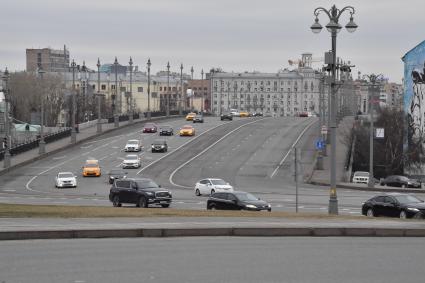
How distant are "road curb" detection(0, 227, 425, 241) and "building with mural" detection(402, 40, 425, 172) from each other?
224 feet

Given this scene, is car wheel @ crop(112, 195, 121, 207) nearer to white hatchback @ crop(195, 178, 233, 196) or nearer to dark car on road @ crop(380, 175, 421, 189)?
white hatchback @ crop(195, 178, 233, 196)

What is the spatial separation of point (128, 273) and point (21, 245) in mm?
4787

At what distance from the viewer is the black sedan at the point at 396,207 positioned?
31.1m

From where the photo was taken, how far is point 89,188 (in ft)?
191

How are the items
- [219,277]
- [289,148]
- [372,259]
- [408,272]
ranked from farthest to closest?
[289,148], [372,259], [408,272], [219,277]

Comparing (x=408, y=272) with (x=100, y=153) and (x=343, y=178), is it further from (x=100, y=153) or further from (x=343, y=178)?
(x=100, y=153)

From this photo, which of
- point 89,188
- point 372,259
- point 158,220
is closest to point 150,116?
point 89,188

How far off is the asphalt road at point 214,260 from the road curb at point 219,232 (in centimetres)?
52

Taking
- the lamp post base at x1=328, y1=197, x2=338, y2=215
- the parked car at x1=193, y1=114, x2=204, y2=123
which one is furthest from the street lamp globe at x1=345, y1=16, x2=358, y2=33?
the parked car at x1=193, y1=114, x2=204, y2=123

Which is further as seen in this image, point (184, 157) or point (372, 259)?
point (184, 157)

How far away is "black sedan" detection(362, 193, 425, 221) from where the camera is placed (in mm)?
31125

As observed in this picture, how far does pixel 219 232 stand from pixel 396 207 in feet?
44.9

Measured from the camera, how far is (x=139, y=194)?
3847 centimetres

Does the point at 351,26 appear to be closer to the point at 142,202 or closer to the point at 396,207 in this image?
the point at 396,207
